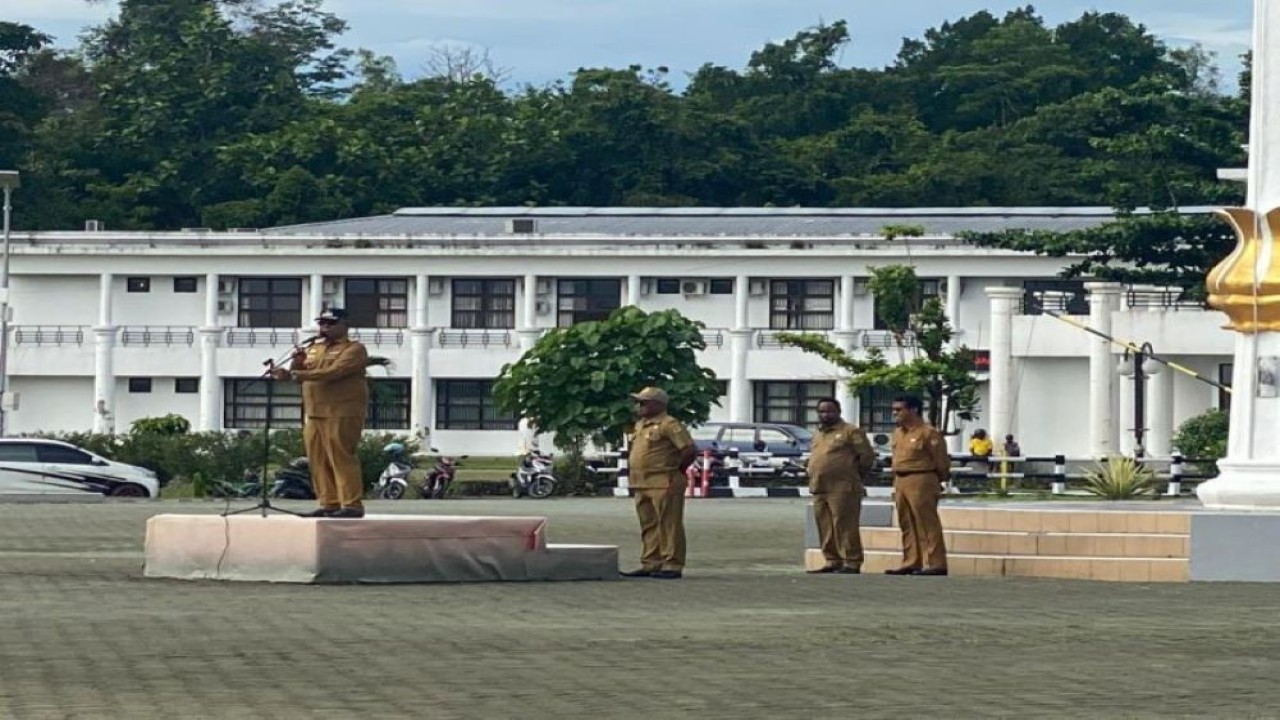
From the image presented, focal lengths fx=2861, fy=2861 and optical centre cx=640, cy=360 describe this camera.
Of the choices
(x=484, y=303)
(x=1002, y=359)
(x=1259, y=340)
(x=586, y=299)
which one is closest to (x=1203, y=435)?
(x=1002, y=359)

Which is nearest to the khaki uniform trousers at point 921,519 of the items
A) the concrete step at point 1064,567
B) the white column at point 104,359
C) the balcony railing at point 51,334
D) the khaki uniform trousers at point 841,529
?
the concrete step at point 1064,567

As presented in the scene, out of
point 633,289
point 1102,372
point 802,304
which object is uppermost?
point 633,289

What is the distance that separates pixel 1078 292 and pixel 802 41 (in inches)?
1545

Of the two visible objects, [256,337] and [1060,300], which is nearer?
[1060,300]

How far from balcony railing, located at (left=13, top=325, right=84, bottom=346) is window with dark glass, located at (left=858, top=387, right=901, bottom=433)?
19.7m

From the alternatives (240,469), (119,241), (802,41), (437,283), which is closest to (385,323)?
(437,283)

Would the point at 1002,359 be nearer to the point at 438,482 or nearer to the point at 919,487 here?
the point at 438,482

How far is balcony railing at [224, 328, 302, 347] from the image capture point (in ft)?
234

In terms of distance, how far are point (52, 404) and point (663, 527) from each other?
53317 millimetres

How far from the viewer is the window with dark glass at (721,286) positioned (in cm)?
7044

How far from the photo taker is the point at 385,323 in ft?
235

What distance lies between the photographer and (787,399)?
70.6 metres

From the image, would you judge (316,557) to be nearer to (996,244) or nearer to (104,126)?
(996,244)

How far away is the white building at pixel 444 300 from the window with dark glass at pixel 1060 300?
0.41 meters
